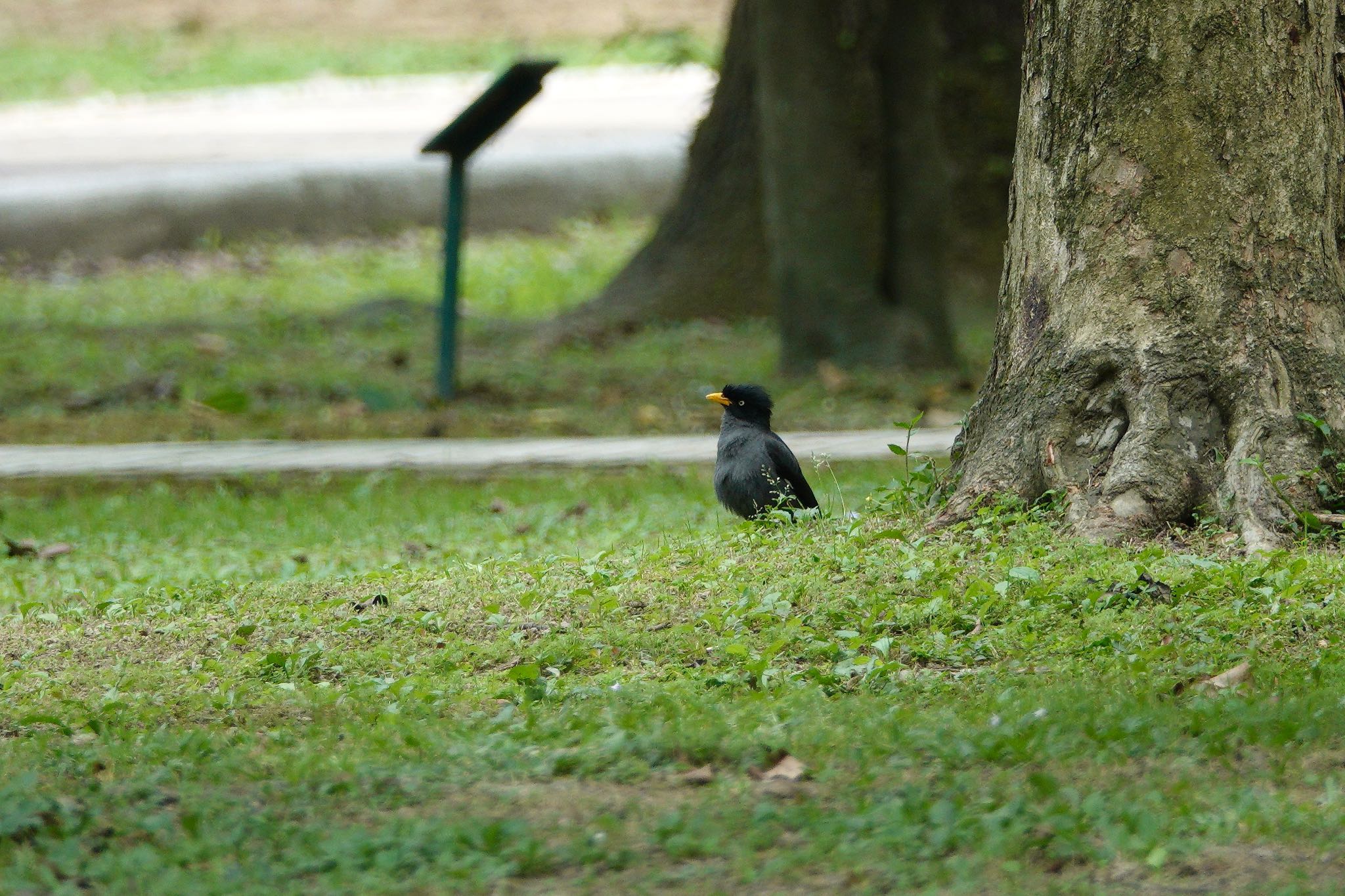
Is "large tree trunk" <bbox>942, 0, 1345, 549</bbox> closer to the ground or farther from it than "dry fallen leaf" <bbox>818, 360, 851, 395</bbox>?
farther from it

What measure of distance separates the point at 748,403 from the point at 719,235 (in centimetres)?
737

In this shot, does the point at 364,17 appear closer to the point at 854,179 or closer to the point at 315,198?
the point at 315,198

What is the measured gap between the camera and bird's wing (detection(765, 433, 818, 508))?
7398mm

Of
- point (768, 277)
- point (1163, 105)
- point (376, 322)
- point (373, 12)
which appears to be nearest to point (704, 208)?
point (768, 277)

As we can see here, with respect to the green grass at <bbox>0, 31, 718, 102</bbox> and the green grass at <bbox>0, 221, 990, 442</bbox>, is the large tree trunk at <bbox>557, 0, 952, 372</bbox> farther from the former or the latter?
the green grass at <bbox>0, 31, 718, 102</bbox>

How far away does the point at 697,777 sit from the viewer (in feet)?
13.7

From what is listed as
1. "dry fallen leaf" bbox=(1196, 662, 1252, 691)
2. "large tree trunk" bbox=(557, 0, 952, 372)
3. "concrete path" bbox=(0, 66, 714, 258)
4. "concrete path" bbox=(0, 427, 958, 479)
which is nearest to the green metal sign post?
"concrete path" bbox=(0, 427, 958, 479)

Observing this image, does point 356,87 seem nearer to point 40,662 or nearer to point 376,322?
point 376,322

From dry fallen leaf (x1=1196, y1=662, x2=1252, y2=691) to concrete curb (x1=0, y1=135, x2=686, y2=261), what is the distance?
16.4 meters

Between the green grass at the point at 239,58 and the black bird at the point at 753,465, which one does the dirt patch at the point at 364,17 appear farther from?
the black bird at the point at 753,465

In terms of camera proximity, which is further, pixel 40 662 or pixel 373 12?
pixel 373 12

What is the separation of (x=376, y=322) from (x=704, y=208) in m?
3.10

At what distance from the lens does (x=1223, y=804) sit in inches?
152

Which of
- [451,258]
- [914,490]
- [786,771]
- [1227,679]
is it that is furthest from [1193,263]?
[451,258]
